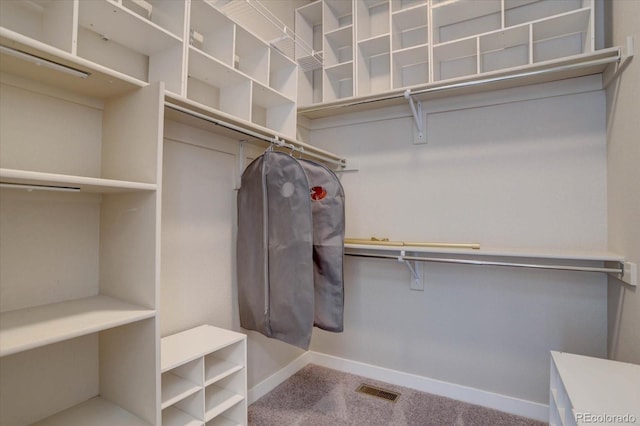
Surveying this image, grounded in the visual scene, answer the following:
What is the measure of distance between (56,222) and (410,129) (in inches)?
82.2

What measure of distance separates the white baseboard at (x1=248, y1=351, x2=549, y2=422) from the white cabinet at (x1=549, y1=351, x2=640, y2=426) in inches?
27.8

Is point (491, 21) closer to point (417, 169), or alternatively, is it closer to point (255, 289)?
point (417, 169)

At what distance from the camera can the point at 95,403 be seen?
1.22 meters

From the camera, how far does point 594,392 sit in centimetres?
101

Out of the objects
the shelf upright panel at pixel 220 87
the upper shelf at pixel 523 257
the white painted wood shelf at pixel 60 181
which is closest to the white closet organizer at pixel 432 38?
the shelf upright panel at pixel 220 87

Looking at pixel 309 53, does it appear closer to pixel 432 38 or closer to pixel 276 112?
pixel 276 112

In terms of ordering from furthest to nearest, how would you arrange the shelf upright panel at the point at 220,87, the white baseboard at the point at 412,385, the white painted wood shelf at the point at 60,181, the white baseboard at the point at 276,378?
the white baseboard at the point at 276,378
the white baseboard at the point at 412,385
the shelf upright panel at the point at 220,87
the white painted wood shelf at the point at 60,181

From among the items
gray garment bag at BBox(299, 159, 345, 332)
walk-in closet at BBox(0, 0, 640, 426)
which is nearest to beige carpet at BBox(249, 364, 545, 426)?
walk-in closet at BBox(0, 0, 640, 426)

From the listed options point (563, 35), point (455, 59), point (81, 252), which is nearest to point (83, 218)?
point (81, 252)

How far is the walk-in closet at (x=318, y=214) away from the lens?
111 centimetres

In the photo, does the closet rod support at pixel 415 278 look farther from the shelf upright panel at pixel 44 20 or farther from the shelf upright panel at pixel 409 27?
the shelf upright panel at pixel 44 20

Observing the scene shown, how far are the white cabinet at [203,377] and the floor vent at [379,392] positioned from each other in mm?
958

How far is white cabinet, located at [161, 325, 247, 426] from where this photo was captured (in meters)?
1.36

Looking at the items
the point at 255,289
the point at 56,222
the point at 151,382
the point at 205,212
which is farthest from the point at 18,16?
the point at 255,289
